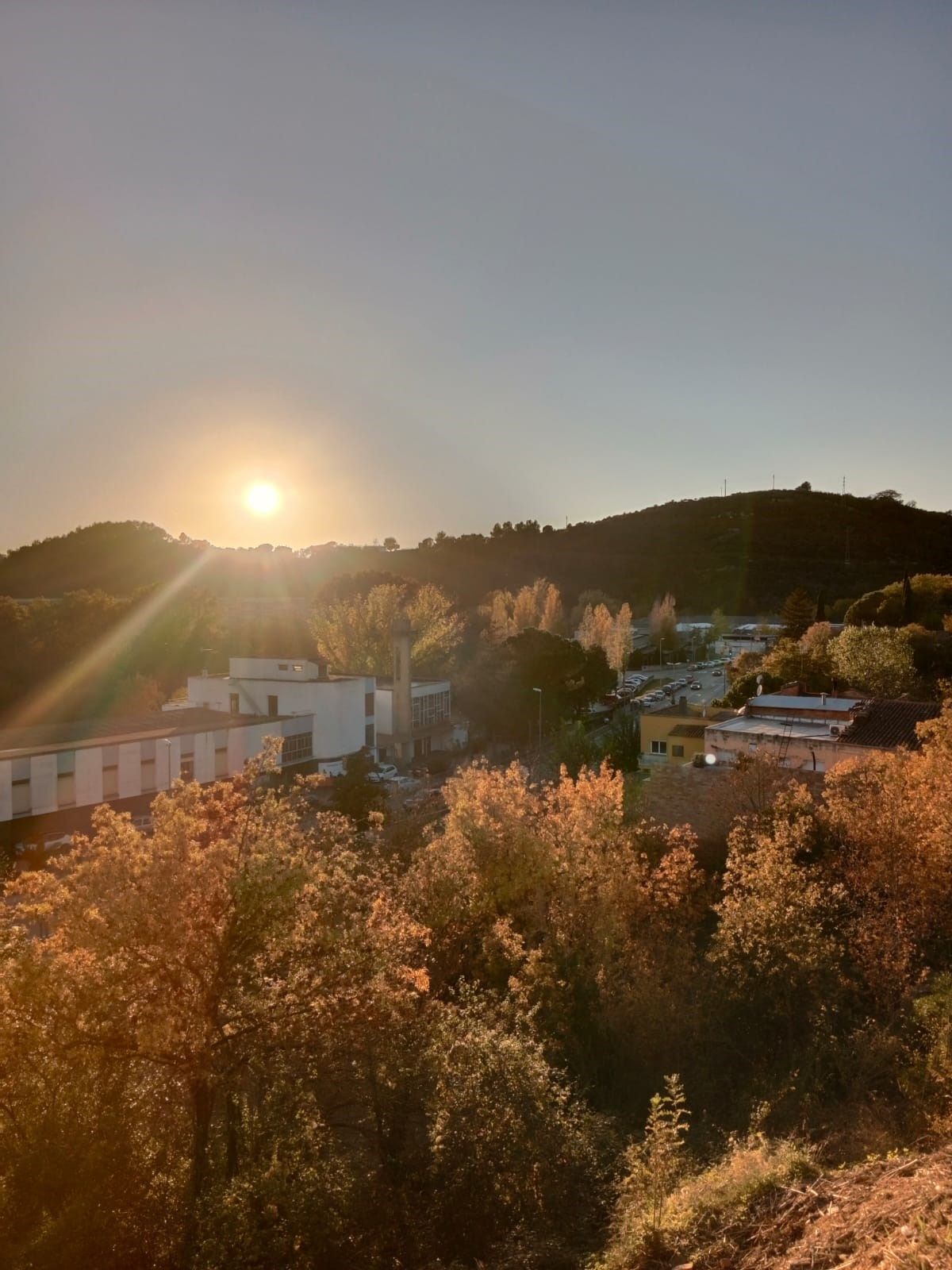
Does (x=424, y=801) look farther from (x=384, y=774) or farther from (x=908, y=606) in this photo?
(x=908, y=606)

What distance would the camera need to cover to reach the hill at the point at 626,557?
231 feet

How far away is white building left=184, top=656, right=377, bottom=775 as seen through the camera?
34.0m

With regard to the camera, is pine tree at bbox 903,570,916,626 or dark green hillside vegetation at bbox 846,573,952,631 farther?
pine tree at bbox 903,570,916,626

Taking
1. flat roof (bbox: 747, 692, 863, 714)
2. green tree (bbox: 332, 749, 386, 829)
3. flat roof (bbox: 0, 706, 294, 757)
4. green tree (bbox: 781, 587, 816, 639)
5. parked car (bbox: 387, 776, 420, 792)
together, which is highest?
green tree (bbox: 781, 587, 816, 639)

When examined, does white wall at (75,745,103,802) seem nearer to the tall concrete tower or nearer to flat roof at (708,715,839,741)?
the tall concrete tower

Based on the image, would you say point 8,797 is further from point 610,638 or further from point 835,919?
point 610,638

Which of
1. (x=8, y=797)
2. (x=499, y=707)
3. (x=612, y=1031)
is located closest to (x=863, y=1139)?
(x=612, y=1031)

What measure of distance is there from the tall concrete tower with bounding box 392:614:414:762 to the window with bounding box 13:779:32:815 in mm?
17134

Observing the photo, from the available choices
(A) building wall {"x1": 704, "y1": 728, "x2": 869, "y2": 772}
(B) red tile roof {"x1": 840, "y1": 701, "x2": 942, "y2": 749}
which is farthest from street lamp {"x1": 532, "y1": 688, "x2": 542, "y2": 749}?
(B) red tile roof {"x1": 840, "y1": 701, "x2": 942, "y2": 749}

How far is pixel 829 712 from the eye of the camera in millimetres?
25391

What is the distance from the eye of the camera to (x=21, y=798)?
2366 centimetres

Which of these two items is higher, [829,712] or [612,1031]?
[829,712]

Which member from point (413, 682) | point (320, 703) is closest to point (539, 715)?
point (413, 682)

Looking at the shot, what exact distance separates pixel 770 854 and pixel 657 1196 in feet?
21.7
